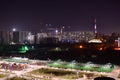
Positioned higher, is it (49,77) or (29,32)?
(29,32)

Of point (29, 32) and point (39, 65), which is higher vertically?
point (29, 32)

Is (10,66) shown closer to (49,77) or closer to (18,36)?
(49,77)

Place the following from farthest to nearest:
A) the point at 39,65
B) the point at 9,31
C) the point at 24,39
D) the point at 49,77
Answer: the point at 24,39
the point at 9,31
the point at 39,65
the point at 49,77

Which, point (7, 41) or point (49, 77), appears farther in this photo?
point (7, 41)

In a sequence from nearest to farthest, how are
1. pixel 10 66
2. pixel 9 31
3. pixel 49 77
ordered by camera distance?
pixel 49 77
pixel 10 66
pixel 9 31

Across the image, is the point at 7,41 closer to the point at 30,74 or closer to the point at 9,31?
the point at 9,31

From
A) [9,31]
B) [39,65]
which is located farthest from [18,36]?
[39,65]

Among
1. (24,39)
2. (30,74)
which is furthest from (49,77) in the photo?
(24,39)

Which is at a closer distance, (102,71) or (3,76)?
(3,76)

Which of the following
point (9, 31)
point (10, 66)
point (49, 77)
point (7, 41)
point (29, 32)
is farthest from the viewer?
point (29, 32)
